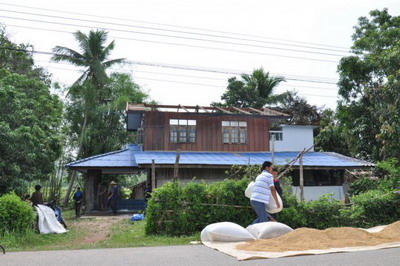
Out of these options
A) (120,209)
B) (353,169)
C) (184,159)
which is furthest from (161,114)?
(353,169)

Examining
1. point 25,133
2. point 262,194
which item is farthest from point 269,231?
point 25,133

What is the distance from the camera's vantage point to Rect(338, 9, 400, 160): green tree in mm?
17984

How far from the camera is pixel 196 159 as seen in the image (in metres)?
19.8

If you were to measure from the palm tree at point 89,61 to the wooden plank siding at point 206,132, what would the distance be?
300 inches

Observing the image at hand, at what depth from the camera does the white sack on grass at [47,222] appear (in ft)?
36.5

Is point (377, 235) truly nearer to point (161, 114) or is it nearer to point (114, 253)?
point (114, 253)

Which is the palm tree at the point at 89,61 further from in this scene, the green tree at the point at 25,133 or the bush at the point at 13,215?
the bush at the point at 13,215

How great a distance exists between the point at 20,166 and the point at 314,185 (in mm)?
15432

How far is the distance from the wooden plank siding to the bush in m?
11.9

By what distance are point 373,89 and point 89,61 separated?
61.0ft

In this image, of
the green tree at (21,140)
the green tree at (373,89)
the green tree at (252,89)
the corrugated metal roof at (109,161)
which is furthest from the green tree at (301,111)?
the green tree at (21,140)

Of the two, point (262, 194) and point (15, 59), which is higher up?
point (15, 59)

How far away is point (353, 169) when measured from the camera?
22.0 m

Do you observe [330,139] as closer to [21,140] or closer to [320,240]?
[21,140]
